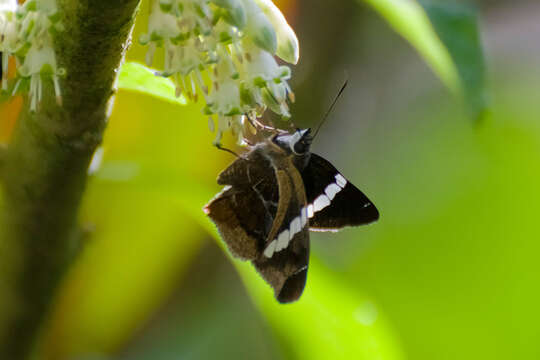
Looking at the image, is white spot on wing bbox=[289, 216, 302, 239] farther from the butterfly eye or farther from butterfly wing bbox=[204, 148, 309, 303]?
the butterfly eye

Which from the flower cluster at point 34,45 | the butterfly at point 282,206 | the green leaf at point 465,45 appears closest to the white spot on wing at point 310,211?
the butterfly at point 282,206

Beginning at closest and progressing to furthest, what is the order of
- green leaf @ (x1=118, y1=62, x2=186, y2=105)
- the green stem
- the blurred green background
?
the green stem → green leaf @ (x1=118, y1=62, x2=186, y2=105) → the blurred green background

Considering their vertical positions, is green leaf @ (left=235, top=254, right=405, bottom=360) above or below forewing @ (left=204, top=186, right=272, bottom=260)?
below

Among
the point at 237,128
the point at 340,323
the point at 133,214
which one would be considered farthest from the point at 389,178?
the point at 237,128

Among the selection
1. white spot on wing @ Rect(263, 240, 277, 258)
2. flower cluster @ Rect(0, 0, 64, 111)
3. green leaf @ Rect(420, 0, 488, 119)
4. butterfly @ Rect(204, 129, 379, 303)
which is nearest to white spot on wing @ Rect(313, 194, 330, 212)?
butterfly @ Rect(204, 129, 379, 303)

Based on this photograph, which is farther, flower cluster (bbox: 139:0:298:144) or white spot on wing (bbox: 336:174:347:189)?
white spot on wing (bbox: 336:174:347:189)

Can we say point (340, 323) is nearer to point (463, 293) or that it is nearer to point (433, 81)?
point (463, 293)
